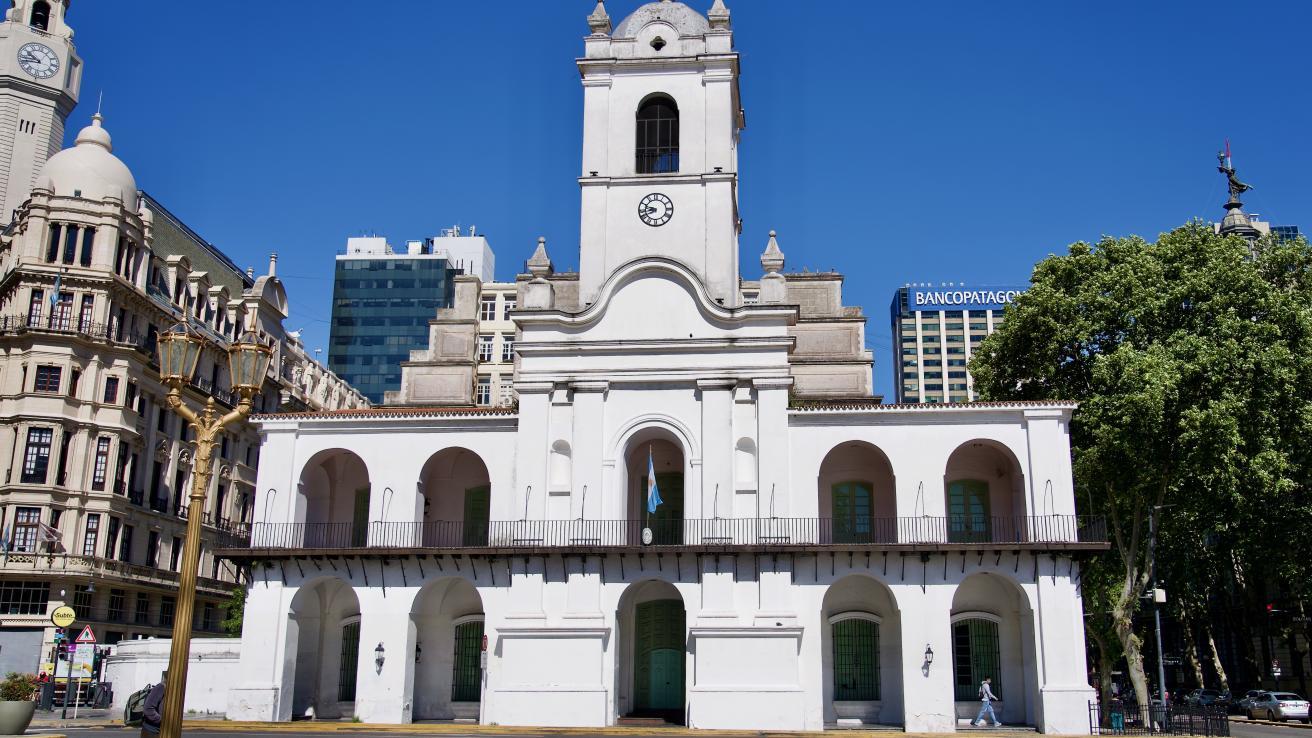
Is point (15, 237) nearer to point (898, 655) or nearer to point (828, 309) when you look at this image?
point (828, 309)

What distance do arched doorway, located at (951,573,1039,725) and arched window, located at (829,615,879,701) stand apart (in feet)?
8.28

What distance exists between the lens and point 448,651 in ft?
124

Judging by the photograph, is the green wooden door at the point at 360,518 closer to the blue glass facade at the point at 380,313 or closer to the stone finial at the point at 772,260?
the stone finial at the point at 772,260

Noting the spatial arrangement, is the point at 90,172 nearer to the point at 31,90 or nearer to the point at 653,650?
the point at 31,90

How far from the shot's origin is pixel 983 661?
3631cm

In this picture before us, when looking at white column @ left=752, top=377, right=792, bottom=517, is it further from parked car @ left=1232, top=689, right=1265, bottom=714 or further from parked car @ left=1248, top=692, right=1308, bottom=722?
parked car @ left=1232, top=689, right=1265, bottom=714

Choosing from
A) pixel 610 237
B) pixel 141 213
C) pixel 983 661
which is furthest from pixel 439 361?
pixel 983 661

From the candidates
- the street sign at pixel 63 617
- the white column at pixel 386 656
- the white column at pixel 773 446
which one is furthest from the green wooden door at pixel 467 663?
the street sign at pixel 63 617

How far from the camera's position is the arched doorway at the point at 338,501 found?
39.1 meters

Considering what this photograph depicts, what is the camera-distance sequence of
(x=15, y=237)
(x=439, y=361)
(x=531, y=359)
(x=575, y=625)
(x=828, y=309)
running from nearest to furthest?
(x=575, y=625), (x=531, y=359), (x=15, y=237), (x=828, y=309), (x=439, y=361)

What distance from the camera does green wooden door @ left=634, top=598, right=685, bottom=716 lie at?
121ft

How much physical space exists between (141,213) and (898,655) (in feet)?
132

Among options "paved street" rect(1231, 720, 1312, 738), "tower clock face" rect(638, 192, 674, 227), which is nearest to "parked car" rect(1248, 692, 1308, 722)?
"paved street" rect(1231, 720, 1312, 738)

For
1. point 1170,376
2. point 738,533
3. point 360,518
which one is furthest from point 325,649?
point 1170,376
